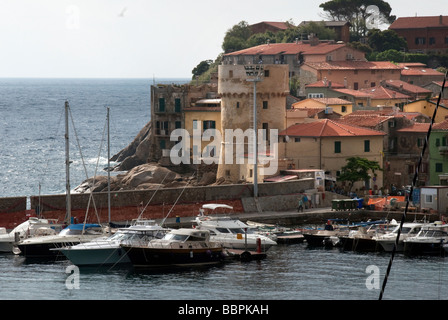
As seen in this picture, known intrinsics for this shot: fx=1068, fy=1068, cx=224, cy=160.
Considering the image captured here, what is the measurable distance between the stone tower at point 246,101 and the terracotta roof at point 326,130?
170cm

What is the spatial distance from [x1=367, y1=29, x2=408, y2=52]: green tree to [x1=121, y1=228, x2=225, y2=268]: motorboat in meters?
90.4

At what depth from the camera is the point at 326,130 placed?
70.2 m

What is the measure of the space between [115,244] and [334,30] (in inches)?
3515

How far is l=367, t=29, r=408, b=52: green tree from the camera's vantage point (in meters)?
135

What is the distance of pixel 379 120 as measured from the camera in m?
75.1

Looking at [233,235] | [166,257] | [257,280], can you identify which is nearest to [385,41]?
[233,235]

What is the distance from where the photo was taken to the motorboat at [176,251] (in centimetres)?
4744

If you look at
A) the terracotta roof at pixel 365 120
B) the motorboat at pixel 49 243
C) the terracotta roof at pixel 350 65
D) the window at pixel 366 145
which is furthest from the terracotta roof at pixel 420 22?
the motorboat at pixel 49 243

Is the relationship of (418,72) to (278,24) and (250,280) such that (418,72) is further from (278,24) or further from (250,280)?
(250,280)

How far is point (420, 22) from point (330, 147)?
73.8 metres

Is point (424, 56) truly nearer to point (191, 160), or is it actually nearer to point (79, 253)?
point (191, 160)

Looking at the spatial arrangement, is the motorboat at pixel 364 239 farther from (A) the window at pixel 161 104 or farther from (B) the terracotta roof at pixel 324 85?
(B) the terracotta roof at pixel 324 85
